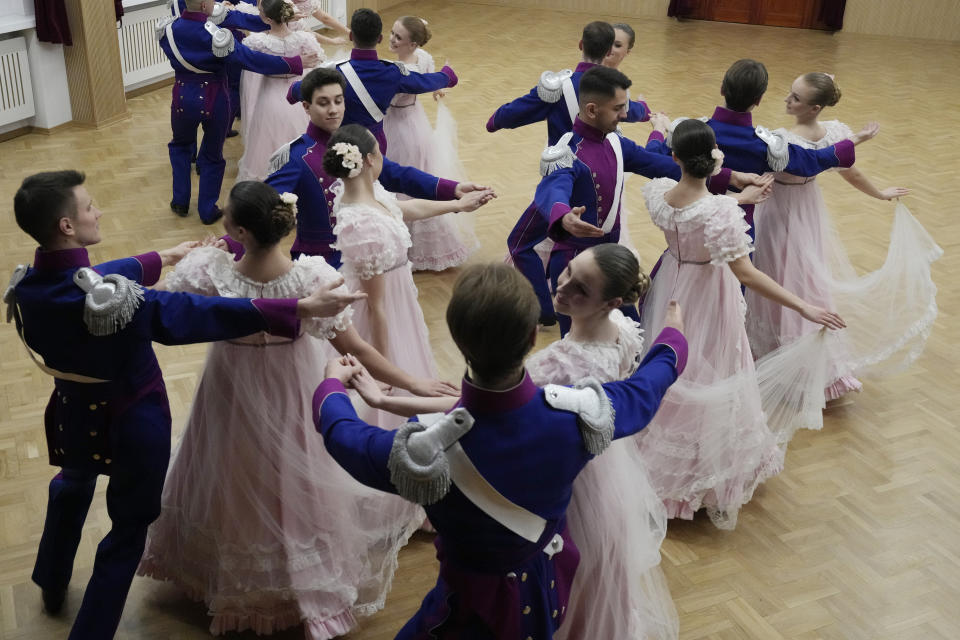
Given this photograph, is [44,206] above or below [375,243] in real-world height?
above

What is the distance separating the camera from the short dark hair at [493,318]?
6.25 ft

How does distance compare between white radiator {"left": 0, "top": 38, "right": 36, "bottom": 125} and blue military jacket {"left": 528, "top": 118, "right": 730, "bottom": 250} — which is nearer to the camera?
blue military jacket {"left": 528, "top": 118, "right": 730, "bottom": 250}

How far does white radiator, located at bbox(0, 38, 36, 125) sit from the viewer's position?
722 cm

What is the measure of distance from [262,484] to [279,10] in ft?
13.8

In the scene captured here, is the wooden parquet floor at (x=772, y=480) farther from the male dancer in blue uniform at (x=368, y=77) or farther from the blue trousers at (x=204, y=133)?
the male dancer in blue uniform at (x=368, y=77)

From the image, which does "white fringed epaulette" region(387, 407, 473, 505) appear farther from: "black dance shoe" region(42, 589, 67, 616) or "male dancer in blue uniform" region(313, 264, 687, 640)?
"black dance shoe" region(42, 589, 67, 616)

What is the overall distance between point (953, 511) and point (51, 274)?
3.39 m

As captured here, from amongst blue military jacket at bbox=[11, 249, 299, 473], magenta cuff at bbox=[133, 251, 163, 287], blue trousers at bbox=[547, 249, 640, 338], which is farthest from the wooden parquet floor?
magenta cuff at bbox=[133, 251, 163, 287]

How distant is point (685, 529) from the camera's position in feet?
12.0

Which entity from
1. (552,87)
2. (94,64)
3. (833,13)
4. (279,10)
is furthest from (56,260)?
(833,13)

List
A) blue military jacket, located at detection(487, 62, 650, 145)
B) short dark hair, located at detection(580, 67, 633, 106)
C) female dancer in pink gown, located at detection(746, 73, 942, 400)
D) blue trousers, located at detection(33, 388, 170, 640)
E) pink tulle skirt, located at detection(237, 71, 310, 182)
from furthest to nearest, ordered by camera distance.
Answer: pink tulle skirt, located at detection(237, 71, 310, 182) → blue military jacket, located at detection(487, 62, 650, 145) → female dancer in pink gown, located at detection(746, 73, 942, 400) → short dark hair, located at detection(580, 67, 633, 106) → blue trousers, located at detection(33, 388, 170, 640)

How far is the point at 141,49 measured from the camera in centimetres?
862

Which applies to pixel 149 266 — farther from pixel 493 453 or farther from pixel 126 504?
pixel 493 453

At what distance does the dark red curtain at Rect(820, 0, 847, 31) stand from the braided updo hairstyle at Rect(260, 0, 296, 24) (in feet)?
29.5
